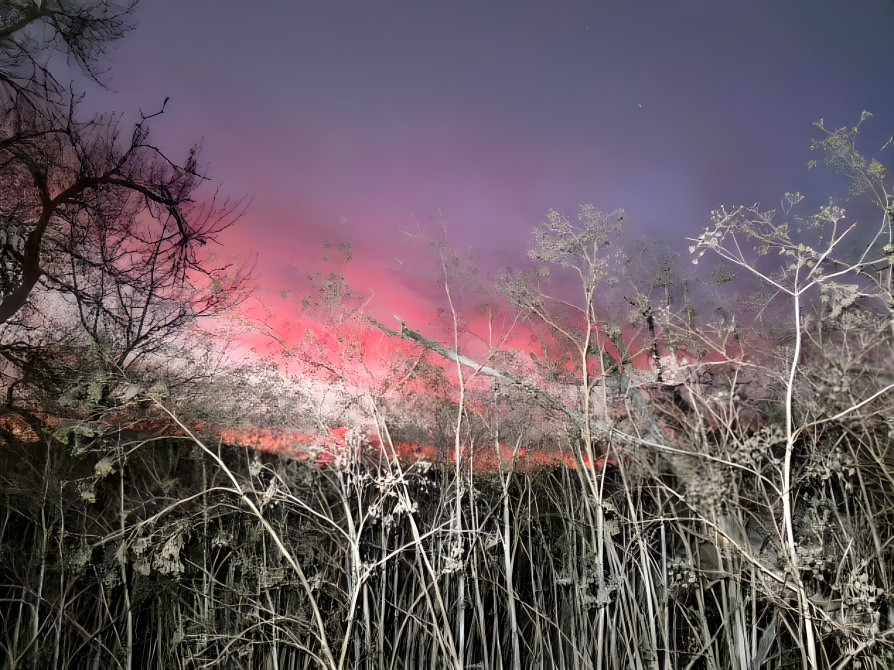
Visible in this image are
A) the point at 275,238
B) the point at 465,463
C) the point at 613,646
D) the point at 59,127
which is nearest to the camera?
the point at 613,646

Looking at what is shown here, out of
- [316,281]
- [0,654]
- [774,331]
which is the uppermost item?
[316,281]

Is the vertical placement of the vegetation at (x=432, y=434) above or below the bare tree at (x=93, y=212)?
below

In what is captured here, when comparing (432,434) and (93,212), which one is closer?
(93,212)

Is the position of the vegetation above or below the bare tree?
below

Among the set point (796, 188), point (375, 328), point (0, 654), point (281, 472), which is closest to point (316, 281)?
point (375, 328)

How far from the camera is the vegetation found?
396cm

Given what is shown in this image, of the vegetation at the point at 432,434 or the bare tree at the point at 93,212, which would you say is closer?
the vegetation at the point at 432,434

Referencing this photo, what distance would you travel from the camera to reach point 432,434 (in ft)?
17.0

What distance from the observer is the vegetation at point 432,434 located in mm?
3965

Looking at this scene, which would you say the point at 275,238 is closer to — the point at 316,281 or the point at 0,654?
the point at 316,281

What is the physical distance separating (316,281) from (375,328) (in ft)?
2.23

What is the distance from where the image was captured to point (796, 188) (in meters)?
5.13

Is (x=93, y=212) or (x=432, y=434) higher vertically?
(x=93, y=212)

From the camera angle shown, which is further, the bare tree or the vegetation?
the bare tree
